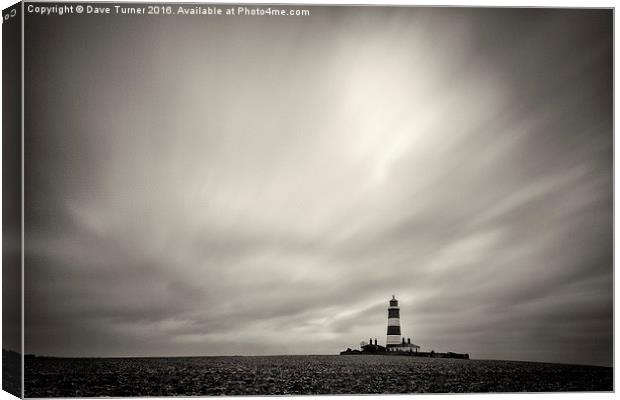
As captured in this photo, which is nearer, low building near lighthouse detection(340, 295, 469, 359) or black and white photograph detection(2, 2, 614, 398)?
black and white photograph detection(2, 2, 614, 398)

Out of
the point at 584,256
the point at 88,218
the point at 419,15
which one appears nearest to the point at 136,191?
the point at 88,218

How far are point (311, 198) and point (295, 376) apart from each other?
2697 mm

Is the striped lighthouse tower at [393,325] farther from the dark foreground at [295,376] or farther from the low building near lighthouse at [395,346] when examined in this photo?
the dark foreground at [295,376]

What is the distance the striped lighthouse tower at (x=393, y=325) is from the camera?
18.8 metres

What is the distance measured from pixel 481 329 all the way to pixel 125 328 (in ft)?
17.9

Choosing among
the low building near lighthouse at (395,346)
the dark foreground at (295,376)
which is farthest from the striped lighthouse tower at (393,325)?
the dark foreground at (295,376)

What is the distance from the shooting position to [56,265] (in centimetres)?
1811

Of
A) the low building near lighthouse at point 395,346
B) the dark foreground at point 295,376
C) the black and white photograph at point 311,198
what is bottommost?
the dark foreground at point 295,376

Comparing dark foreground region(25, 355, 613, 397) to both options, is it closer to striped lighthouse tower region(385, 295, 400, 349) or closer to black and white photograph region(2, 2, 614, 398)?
black and white photograph region(2, 2, 614, 398)

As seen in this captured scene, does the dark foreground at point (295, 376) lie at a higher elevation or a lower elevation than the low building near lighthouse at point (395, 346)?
lower

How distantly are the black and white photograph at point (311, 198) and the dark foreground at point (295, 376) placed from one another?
0.03m

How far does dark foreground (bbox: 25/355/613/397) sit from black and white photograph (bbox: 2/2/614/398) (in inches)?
1.3

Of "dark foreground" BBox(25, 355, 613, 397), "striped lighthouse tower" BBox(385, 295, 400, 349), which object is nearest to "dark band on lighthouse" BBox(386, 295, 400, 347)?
"striped lighthouse tower" BBox(385, 295, 400, 349)

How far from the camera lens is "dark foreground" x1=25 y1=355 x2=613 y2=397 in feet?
59.5
